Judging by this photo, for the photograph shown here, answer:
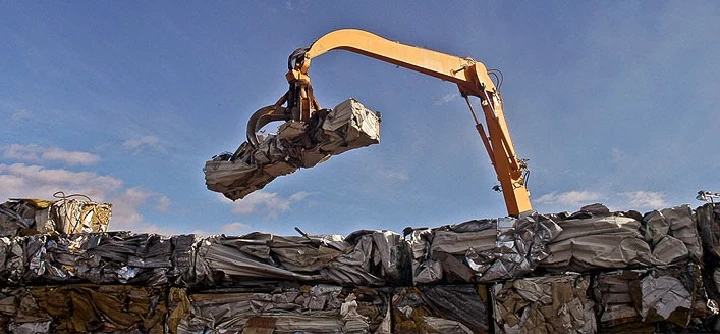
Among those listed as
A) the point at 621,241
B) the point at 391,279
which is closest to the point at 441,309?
the point at 391,279

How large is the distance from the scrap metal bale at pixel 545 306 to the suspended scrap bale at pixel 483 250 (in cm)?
9

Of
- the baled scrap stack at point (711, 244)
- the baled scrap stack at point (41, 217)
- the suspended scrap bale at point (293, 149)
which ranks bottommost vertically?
the baled scrap stack at point (711, 244)

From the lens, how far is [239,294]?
3.54 m

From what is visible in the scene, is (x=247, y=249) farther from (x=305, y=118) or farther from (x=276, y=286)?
(x=305, y=118)

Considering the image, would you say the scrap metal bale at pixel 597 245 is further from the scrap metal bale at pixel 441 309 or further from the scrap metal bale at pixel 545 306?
the scrap metal bale at pixel 441 309

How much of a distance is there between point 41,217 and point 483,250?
156 inches

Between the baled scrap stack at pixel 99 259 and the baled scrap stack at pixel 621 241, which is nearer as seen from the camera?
the baled scrap stack at pixel 621 241

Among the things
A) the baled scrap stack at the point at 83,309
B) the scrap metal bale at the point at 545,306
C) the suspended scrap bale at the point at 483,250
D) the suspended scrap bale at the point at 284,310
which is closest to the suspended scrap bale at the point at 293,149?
the suspended scrap bale at the point at 483,250

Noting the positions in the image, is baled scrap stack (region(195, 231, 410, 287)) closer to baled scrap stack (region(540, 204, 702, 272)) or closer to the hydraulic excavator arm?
baled scrap stack (region(540, 204, 702, 272))

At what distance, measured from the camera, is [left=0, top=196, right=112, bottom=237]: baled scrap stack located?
4.69 meters

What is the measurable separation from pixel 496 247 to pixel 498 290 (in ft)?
0.84

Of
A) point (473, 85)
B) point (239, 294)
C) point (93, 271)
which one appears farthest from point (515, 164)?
point (93, 271)

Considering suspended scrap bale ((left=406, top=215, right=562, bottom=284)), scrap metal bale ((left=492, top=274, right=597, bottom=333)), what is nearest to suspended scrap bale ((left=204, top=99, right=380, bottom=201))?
suspended scrap bale ((left=406, top=215, right=562, bottom=284))

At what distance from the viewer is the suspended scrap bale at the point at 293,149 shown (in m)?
4.13
